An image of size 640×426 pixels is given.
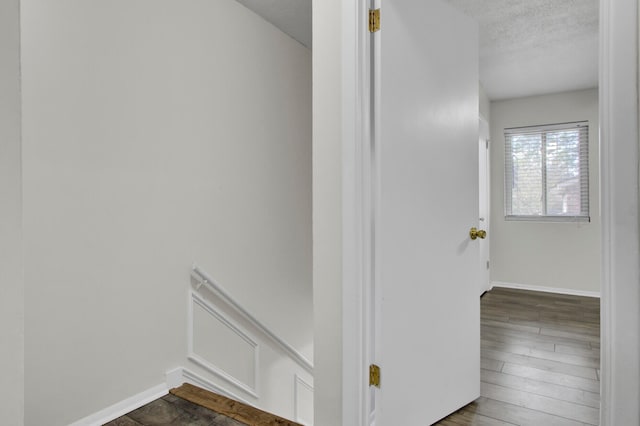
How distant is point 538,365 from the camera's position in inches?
99.3

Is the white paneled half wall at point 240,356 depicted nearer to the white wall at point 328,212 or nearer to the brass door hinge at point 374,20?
the white wall at point 328,212

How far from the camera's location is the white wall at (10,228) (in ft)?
1.70

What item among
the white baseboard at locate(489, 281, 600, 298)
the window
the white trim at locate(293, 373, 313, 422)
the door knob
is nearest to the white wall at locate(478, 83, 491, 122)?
the window

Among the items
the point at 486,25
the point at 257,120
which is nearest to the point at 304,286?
the point at 257,120

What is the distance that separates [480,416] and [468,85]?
172cm

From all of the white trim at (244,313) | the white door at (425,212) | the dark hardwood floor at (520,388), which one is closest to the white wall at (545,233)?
the dark hardwood floor at (520,388)

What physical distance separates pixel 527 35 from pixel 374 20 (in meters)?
2.17

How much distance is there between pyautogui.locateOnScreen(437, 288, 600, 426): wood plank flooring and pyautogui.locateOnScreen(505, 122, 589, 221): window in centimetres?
114

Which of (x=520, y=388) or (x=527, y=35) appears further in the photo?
(x=527, y=35)

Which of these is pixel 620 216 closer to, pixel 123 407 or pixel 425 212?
pixel 425 212

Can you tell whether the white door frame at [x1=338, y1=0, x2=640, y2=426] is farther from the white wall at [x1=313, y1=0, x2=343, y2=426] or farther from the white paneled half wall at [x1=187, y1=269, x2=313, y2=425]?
the white paneled half wall at [x1=187, y1=269, x2=313, y2=425]

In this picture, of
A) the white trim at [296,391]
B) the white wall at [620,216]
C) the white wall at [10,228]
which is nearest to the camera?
the white wall at [10,228]

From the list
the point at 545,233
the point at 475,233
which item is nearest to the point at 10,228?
the point at 475,233

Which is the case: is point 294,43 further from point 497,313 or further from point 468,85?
point 497,313
